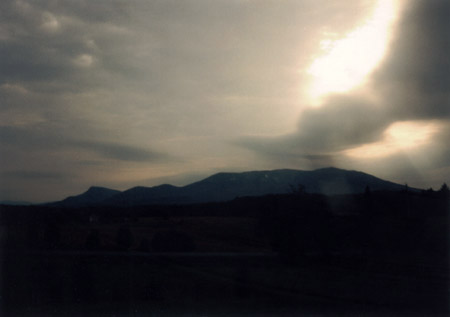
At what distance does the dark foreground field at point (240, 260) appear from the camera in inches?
336

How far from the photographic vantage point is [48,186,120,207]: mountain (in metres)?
14.6

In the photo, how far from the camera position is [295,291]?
911 cm

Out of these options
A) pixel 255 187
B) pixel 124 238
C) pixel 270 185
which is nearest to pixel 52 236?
pixel 124 238

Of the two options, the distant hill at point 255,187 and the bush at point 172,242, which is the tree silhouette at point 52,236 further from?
the bush at point 172,242

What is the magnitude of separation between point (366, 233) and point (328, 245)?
2075 mm

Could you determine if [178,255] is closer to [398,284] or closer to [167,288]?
[167,288]

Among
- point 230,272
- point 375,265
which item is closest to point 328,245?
point 375,265

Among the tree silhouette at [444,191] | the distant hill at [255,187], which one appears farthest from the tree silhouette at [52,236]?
the tree silhouette at [444,191]

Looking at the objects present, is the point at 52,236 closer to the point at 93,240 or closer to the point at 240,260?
the point at 93,240

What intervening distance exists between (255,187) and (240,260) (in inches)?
343

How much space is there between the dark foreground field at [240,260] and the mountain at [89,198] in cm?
66

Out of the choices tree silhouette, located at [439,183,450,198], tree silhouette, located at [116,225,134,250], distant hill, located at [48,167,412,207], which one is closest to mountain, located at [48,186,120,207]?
distant hill, located at [48,167,412,207]

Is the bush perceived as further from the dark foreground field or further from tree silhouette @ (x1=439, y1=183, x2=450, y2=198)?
tree silhouette @ (x1=439, y1=183, x2=450, y2=198)

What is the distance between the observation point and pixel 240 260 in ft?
36.4
